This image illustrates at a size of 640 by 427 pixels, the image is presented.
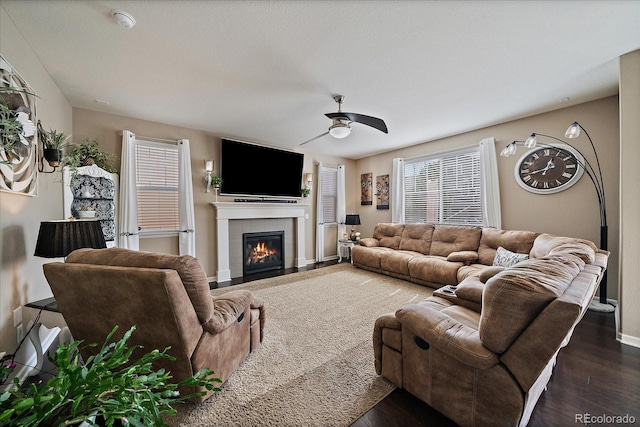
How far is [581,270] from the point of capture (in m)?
1.60

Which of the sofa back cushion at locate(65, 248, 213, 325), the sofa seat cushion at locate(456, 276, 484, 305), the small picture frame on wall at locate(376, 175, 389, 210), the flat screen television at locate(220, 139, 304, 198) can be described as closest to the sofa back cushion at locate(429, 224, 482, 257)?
the small picture frame on wall at locate(376, 175, 389, 210)

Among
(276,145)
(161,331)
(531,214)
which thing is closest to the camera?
(161,331)

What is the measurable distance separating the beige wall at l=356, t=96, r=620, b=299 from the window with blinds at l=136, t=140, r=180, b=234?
519 centimetres

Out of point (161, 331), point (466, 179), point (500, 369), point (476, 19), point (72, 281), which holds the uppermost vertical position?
point (476, 19)

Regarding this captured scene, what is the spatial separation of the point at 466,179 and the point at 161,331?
200 inches

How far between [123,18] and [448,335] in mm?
3081

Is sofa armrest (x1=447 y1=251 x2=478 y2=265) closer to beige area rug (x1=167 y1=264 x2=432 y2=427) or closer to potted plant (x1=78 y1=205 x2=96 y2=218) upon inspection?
beige area rug (x1=167 y1=264 x2=432 y2=427)

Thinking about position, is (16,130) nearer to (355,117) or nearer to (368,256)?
(355,117)

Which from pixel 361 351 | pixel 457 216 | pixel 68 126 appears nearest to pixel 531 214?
pixel 457 216

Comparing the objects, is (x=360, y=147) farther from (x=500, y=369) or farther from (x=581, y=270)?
(x=500, y=369)

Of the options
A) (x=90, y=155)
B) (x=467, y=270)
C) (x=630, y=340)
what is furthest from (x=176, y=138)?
(x=630, y=340)

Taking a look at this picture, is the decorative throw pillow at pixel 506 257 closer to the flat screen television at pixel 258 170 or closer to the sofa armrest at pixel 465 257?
the sofa armrest at pixel 465 257

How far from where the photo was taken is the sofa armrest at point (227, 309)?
1.64 meters

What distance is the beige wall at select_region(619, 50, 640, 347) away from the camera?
2352 millimetres
